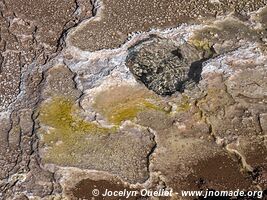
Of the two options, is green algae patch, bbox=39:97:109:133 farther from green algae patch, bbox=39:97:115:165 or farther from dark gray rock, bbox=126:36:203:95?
dark gray rock, bbox=126:36:203:95

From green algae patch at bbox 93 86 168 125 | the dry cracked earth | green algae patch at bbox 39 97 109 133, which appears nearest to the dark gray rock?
the dry cracked earth

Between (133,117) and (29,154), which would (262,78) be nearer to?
(133,117)

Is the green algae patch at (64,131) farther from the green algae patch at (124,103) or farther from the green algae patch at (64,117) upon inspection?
the green algae patch at (124,103)

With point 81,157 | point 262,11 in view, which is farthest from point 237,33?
point 81,157

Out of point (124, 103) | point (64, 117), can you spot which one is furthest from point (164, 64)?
point (64, 117)

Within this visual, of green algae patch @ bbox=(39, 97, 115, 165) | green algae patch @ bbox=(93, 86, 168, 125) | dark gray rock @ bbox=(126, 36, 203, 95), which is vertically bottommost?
green algae patch @ bbox=(39, 97, 115, 165)

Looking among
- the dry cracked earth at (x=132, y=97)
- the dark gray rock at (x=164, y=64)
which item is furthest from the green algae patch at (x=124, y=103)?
the dark gray rock at (x=164, y=64)
